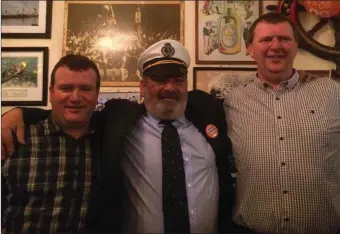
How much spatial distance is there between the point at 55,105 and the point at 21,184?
28 centimetres

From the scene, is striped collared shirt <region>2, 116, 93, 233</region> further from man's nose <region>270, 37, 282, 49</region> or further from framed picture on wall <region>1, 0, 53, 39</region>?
framed picture on wall <region>1, 0, 53, 39</region>

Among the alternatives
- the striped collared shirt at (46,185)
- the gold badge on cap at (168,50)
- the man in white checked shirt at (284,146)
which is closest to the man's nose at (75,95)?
the striped collared shirt at (46,185)

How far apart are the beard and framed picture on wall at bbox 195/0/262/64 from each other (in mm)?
636

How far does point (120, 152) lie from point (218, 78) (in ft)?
2.94

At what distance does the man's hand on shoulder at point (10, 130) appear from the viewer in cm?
117

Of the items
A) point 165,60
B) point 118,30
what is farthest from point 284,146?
point 118,30

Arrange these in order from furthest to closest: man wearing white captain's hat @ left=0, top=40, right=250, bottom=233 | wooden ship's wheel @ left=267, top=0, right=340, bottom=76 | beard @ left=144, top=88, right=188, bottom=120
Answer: wooden ship's wheel @ left=267, top=0, right=340, bottom=76 → beard @ left=144, top=88, right=188, bottom=120 → man wearing white captain's hat @ left=0, top=40, right=250, bottom=233

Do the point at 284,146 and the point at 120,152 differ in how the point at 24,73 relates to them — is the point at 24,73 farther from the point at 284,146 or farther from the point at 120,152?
the point at 284,146

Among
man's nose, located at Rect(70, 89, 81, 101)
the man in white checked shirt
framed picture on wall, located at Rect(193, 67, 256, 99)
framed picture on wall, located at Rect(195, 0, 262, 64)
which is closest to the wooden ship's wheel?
framed picture on wall, located at Rect(195, 0, 262, 64)

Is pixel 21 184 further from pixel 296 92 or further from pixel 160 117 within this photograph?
pixel 296 92

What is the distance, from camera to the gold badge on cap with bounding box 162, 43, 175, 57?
1.43m

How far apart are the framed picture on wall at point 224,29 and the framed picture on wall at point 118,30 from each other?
0.11m

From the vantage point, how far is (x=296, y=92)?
1387mm

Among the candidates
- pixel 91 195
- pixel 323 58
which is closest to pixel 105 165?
pixel 91 195
